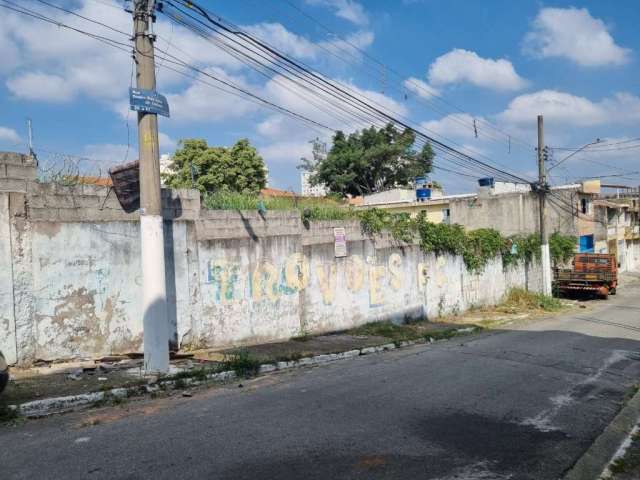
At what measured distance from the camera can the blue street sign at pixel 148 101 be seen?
8109 millimetres

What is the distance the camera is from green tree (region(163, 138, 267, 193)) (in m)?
36.0

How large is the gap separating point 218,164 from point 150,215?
2884cm

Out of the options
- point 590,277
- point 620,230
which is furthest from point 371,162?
point 590,277

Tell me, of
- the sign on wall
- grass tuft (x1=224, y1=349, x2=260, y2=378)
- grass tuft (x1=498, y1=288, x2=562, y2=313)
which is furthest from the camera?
grass tuft (x1=498, y1=288, x2=562, y2=313)

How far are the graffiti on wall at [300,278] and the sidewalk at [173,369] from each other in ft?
3.73

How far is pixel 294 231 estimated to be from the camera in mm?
12703

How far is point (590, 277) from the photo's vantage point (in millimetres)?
25453

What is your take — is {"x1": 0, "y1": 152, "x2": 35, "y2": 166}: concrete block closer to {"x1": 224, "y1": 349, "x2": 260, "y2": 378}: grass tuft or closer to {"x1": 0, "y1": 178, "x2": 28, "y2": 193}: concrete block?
{"x1": 0, "y1": 178, "x2": 28, "y2": 193}: concrete block

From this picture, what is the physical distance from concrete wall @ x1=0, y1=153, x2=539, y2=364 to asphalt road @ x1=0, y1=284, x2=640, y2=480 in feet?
8.02

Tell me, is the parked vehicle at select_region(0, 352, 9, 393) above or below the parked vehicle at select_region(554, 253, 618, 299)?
above

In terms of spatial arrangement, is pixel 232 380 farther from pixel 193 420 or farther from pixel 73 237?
pixel 73 237

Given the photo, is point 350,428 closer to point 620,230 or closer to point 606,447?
point 606,447

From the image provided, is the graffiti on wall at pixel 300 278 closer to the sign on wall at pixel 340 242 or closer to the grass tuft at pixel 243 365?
the sign on wall at pixel 340 242

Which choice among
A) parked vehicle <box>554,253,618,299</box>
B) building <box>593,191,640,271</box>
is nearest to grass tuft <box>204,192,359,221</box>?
parked vehicle <box>554,253,618,299</box>
